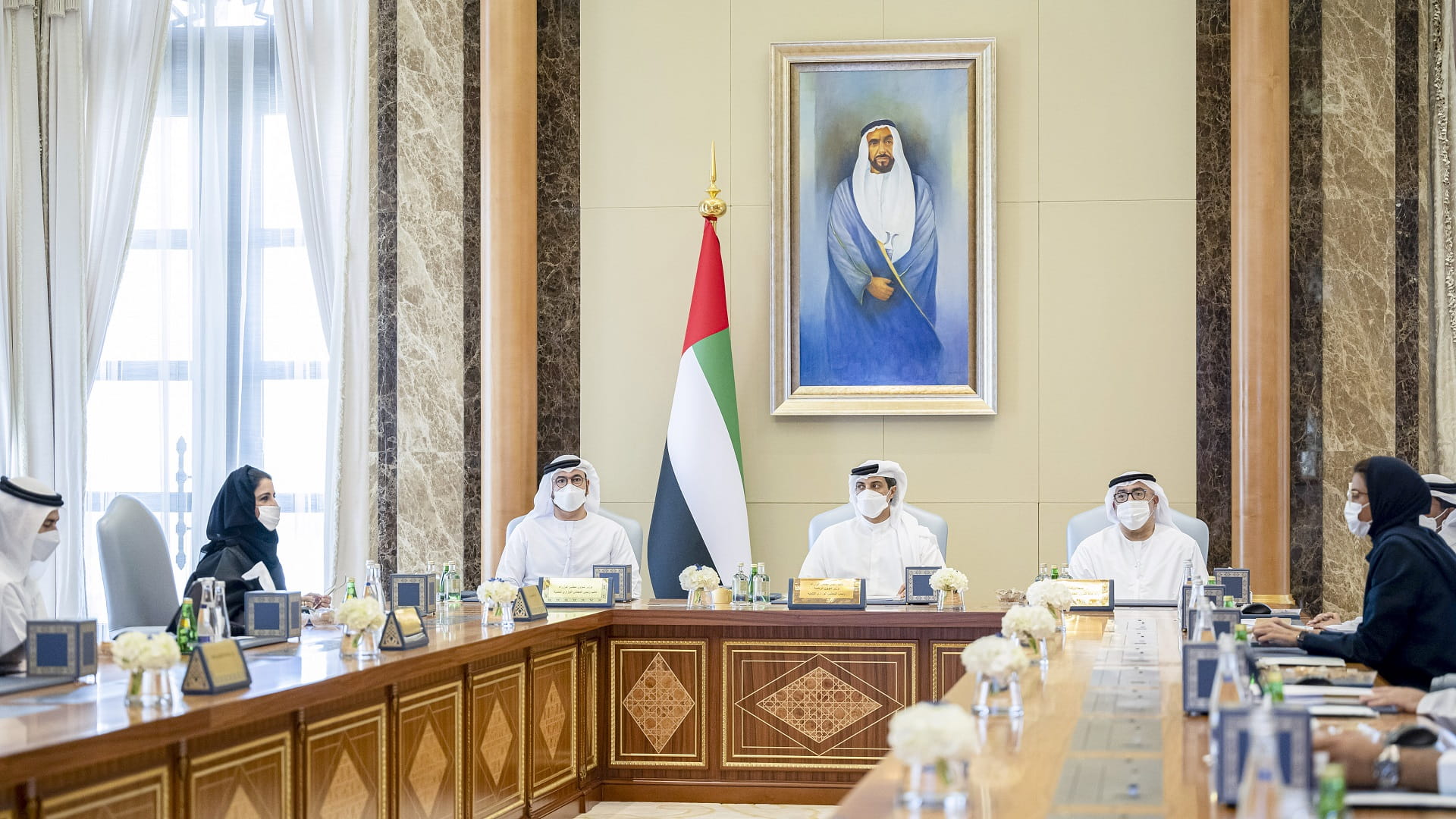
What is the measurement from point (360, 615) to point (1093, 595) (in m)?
2.92

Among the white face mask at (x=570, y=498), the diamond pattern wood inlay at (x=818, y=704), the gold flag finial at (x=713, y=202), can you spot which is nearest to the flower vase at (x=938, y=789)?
the diamond pattern wood inlay at (x=818, y=704)

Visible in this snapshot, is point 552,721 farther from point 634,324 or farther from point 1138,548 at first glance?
point 634,324

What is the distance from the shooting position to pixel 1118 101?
23.6 ft

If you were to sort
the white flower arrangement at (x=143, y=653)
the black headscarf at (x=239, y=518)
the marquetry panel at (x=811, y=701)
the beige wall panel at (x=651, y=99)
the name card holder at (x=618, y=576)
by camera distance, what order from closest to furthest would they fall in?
Result: 1. the white flower arrangement at (x=143, y=653)
2. the black headscarf at (x=239, y=518)
3. the marquetry panel at (x=811, y=701)
4. the name card holder at (x=618, y=576)
5. the beige wall panel at (x=651, y=99)

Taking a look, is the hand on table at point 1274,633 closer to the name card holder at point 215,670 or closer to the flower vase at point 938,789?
the flower vase at point 938,789

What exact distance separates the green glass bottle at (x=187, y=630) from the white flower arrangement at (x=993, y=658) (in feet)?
6.46

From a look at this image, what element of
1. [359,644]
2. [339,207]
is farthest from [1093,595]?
[339,207]

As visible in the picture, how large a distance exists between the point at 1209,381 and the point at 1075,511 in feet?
3.37

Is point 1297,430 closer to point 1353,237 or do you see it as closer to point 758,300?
point 1353,237

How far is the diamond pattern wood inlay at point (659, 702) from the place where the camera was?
5.34 metres

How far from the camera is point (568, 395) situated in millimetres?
7484

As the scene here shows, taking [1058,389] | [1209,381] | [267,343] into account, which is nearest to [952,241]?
[1058,389]

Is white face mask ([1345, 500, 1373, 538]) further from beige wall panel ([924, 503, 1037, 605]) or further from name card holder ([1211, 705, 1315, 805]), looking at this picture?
beige wall panel ([924, 503, 1037, 605])

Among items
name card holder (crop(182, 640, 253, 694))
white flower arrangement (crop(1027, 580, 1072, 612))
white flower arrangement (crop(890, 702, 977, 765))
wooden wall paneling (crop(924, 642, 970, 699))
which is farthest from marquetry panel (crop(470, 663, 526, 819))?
white flower arrangement (crop(890, 702, 977, 765))
